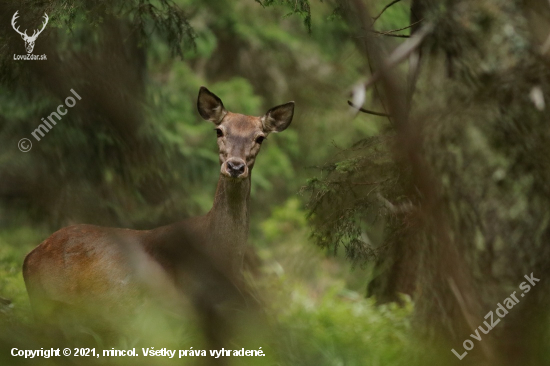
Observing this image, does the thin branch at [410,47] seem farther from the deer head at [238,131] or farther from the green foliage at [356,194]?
the deer head at [238,131]

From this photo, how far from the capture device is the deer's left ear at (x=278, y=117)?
753 centimetres

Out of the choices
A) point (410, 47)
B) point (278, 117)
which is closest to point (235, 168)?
point (278, 117)

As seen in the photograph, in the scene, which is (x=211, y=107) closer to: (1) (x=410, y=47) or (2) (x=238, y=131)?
(2) (x=238, y=131)

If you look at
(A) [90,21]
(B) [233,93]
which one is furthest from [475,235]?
(B) [233,93]

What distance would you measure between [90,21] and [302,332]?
3.99 metres

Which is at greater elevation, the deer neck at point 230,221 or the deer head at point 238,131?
the deer head at point 238,131

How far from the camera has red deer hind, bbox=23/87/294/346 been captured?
6.91m

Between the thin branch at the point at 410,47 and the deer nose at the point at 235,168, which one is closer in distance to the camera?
the thin branch at the point at 410,47

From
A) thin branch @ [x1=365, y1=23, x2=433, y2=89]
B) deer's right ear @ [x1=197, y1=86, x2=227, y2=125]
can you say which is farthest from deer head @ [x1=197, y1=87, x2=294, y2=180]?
thin branch @ [x1=365, y1=23, x2=433, y2=89]

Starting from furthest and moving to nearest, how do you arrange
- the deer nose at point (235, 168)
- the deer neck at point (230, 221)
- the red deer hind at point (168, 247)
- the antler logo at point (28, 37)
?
the antler logo at point (28, 37)
the deer neck at point (230, 221)
the red deer hind at point (168, 247)
the deer nose at point (235, 168)

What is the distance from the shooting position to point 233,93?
12.7 meters

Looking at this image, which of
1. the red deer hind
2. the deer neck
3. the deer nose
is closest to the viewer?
the deer nose

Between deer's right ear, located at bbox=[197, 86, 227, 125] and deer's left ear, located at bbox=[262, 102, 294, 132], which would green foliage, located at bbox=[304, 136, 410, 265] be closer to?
deer's left ear, located at bbox=[262, 102, 294, 132]

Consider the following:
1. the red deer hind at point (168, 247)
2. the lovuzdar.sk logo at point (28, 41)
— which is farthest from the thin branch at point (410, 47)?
the lovuzdar.sk logo at point (28, 41)
